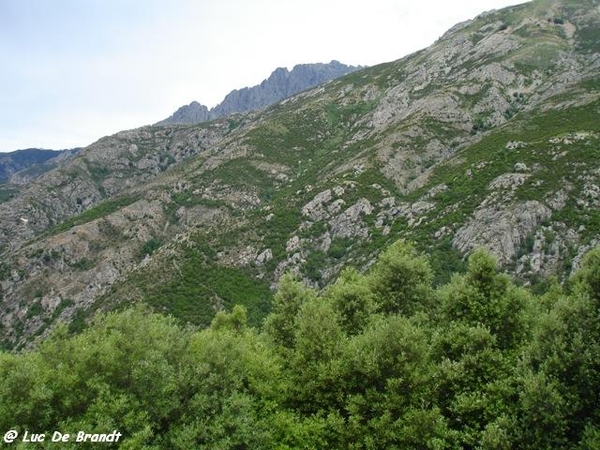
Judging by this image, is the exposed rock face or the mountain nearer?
the exposed rock face

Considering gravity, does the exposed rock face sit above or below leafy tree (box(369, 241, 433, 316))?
below

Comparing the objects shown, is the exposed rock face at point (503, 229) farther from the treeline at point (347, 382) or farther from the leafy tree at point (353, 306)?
the treeline at point (347, 382)

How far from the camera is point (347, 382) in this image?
109ft

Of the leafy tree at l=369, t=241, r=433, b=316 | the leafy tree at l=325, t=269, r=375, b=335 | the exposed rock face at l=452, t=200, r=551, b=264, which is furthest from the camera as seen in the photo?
the exposed rock face at l=452, t=200, r=551, b=264

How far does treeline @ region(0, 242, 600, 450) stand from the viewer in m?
27.7

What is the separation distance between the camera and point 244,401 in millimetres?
30578

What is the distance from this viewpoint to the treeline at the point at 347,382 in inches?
1091

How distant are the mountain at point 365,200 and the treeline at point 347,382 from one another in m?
42.1

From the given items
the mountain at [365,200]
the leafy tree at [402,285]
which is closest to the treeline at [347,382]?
the leafy tree at [402,285]

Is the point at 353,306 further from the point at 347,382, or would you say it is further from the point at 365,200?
the point at 365,200

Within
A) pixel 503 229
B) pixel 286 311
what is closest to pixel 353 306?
pixel 286 311

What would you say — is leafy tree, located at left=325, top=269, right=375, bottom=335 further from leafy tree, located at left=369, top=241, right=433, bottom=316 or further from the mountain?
the mountain

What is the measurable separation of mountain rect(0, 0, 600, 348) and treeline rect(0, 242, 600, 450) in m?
42.1

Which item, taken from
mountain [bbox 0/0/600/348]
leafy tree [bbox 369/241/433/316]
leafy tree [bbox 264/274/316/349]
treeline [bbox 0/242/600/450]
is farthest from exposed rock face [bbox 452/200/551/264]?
leafy tree [bbox 264/274/316/349]
